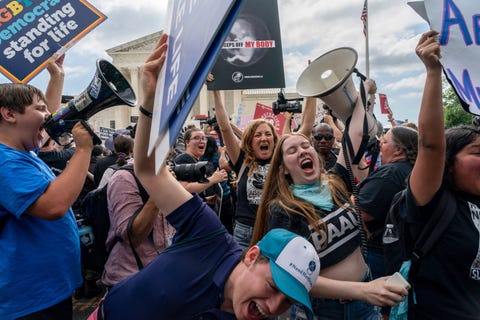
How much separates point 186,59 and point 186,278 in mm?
824

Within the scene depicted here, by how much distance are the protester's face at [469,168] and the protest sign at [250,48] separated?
8.62 ft

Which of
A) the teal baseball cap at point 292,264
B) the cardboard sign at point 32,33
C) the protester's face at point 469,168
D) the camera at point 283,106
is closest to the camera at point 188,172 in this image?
the teal baseball cap at point 292,264

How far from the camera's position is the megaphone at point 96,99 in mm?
1613

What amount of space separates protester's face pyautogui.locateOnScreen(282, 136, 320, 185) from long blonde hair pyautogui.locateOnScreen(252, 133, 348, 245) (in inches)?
1.8

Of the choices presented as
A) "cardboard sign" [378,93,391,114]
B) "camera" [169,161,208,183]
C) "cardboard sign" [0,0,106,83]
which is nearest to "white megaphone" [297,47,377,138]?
"camera" [169,161,208,183]

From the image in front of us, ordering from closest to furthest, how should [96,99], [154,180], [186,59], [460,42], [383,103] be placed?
1. [186,59]
2. [154,180]
3. [460,42]
4. [96,99]
5. [383,103]

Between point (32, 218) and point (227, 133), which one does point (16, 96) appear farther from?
point (227, 133)

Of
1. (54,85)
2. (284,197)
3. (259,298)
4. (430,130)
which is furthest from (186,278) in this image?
(54,85)

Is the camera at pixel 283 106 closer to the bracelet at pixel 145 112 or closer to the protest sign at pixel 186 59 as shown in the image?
the bracelet at pixel 145 112

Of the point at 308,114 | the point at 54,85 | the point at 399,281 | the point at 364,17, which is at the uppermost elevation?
the point at 364,17

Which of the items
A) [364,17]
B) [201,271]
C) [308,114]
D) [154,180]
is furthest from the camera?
[364,17]

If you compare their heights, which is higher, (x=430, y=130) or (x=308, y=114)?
(x=308, y=114)

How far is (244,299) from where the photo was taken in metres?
1.17

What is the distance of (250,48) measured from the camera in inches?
158
